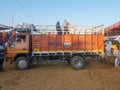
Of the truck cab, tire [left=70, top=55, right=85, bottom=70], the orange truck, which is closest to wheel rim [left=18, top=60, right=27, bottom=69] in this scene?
the orange truck

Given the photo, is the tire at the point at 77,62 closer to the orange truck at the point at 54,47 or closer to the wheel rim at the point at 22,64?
the orange truck at the point at 54,47

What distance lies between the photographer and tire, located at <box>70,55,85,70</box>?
16.1 m

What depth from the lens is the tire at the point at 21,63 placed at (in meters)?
15.8

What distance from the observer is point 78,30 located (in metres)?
16.6

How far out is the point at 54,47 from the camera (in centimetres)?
1622

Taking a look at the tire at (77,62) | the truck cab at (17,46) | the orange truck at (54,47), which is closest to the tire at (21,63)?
the orange truck at (54,47)

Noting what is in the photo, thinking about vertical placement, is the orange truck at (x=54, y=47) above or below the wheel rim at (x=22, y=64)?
above

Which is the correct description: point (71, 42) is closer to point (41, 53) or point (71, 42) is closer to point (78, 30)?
point (78, 30)

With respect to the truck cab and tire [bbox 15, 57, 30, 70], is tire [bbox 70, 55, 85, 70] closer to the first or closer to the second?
tire [bbox 15, 57, 30, 70]

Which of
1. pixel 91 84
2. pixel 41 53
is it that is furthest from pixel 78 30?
pixel 91 84

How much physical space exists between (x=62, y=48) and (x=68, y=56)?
784 mm

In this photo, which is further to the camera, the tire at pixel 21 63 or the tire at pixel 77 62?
the tire at pixel 77 62

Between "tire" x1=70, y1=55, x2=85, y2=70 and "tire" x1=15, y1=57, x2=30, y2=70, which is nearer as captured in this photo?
"tire" x1=15, y1=57, x2=30, y2=70

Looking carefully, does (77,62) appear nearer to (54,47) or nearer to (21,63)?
(54,47)
